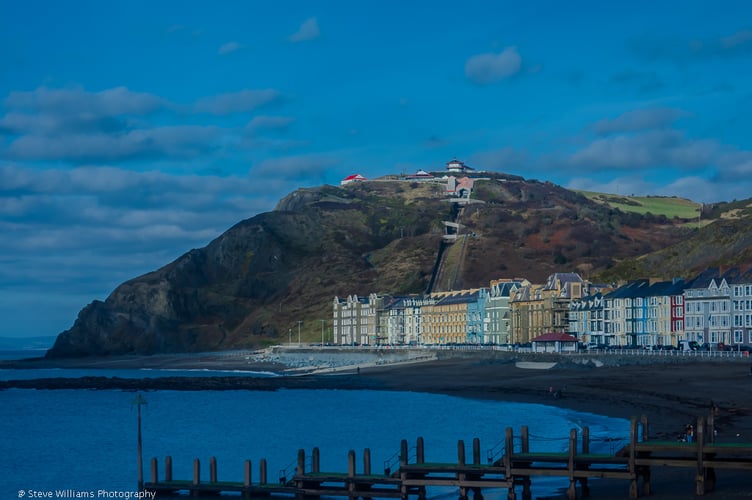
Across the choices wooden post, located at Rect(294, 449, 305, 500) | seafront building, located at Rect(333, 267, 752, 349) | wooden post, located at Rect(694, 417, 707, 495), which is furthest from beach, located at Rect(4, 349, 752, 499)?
seafront building, located at Rect(333, 267, 752, 349)

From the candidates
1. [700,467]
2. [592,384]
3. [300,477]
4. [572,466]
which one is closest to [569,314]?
[592,384]

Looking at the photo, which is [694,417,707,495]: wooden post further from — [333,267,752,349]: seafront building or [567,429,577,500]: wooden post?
[333,267,752,349]: seafront building

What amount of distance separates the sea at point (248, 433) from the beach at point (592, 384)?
2.46 m

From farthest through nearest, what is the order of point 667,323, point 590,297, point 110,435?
point 590,297
point 667,323
point 110,435

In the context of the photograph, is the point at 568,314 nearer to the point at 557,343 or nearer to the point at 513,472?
the point at 557,343

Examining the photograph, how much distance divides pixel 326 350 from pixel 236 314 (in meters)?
51.5

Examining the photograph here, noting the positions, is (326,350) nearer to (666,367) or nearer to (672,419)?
(666,367)

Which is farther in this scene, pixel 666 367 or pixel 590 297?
pixel 590 297

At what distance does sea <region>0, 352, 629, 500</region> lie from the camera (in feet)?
127

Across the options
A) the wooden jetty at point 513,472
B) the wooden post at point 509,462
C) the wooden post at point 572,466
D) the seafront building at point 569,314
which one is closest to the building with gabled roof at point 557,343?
the seafront building at point 569,314

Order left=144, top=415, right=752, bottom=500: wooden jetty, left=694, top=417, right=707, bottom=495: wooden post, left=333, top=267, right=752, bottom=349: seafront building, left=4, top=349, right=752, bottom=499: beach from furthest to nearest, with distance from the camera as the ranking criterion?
left=333, top=267, right=752, bottom=349: seafront building, left=4, top=349, right=752, bottom=499: beach, left=144, top=415, right=752, bottom=500: wooden jetty, left=694, top=417, right=707, bottom=495: wooden post

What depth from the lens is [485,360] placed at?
97.8 metres

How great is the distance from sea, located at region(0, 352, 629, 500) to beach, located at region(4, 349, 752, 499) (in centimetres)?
246

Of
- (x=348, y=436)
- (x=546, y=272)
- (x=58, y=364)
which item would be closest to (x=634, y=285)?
(x=348, y=436)
